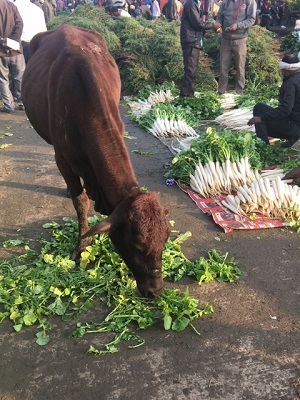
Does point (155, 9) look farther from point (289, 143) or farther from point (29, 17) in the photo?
point (289, 143)

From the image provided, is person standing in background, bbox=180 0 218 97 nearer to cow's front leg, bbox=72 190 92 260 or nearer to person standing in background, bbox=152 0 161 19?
cow's front leg, bbox=72 190 92 260

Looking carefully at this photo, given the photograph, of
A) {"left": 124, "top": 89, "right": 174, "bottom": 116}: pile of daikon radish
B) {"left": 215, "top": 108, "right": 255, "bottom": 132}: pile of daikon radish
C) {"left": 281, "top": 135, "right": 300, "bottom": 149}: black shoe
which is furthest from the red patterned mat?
{"left": 124, "top": 89, "right": 174, "bottom": 116}: pile of daikon radish

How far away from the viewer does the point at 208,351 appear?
10.7 feet

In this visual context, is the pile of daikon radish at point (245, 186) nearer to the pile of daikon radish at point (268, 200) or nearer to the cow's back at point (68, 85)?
the pile of daikon radish at point (268, 200)

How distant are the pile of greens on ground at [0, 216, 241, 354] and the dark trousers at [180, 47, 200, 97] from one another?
7.14m

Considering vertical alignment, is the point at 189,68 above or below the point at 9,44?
below

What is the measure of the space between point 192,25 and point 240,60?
162 centimetres

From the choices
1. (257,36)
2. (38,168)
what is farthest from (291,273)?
(257,36)

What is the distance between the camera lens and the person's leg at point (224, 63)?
1099 centimetres

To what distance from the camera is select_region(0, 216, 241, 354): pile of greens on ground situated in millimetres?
3521

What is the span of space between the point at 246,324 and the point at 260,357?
0.38 meters

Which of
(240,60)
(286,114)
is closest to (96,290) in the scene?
(286,114)

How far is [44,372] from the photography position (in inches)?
123

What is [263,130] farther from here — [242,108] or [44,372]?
[44,372]
